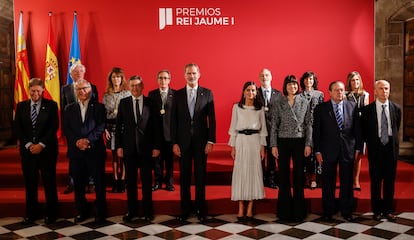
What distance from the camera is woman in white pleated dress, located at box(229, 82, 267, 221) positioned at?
4.40 meters

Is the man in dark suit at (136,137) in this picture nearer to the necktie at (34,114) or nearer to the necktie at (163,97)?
the necktie at (163,97)

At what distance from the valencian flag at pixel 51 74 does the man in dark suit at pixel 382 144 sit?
4395mm

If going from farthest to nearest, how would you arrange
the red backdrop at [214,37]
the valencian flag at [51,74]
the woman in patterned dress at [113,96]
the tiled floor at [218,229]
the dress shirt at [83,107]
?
the red backdrop at [214,37] < the valencian flag at [51,74] < the woman in patterned dress at [113,96] < the dress shirt at [83,107] < the tiled floor at [218,229]

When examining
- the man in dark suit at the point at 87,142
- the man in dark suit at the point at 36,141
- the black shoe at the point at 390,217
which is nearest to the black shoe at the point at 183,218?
the man in dark suit at the point at 87,142

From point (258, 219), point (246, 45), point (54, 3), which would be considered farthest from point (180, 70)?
point (258, 219)

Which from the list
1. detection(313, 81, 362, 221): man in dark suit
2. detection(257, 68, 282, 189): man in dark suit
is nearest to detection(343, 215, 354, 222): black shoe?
detection(313, 81, 362, 221): man in dark suit

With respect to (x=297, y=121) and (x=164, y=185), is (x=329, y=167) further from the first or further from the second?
(x=164, y=185)

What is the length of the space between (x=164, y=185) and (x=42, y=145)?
1625 mm

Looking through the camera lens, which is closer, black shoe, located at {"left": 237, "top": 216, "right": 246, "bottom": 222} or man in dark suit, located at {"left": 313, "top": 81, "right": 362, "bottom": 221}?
man in dark suit, located at {"left": 313, "top": 81, "right": 362, "bottom": 221}

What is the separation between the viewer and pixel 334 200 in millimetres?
4500

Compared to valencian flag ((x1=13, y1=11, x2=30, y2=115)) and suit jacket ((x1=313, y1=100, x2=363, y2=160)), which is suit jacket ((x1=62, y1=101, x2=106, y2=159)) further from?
valencian flag ((x1=13, y1=11, x2=30, y2=115))

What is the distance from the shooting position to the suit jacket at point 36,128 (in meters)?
4.45

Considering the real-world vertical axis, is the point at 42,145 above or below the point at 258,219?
above

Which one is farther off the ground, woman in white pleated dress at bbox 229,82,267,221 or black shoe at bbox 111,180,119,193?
woman in white pleated dress at bbox 229,82,267,221
